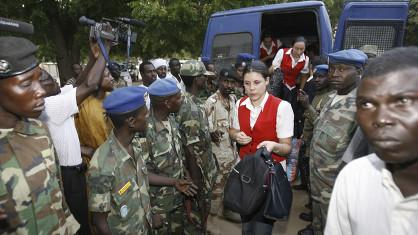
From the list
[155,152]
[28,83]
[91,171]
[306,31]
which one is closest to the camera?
[28,83]

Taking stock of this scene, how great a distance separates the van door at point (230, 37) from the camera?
5.46 meters

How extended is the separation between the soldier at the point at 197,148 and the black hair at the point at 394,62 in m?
2.24

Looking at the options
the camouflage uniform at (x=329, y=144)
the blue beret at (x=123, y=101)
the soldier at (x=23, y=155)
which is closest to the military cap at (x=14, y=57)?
the soldier at (x=23, y=155)

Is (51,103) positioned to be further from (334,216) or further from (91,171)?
(334,216)

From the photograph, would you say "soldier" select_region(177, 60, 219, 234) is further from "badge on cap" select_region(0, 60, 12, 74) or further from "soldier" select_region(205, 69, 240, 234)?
"badge on cap" select_region(0, 60, 12, 74)

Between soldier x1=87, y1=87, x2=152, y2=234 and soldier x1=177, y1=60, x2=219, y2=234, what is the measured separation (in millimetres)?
989

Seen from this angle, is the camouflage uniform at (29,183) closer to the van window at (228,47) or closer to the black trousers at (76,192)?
the black trousers at (76,192)

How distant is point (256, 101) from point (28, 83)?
1.85 meters

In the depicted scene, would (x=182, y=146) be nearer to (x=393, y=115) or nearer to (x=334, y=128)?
(x=334, y=128)

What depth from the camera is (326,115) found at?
2.53 meters

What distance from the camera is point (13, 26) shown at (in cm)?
148

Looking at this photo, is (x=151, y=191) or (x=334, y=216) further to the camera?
(x=151, y=191)

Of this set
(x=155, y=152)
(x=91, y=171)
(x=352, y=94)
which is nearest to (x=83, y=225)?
(x=155, y=152)

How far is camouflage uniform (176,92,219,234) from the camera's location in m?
3.13
